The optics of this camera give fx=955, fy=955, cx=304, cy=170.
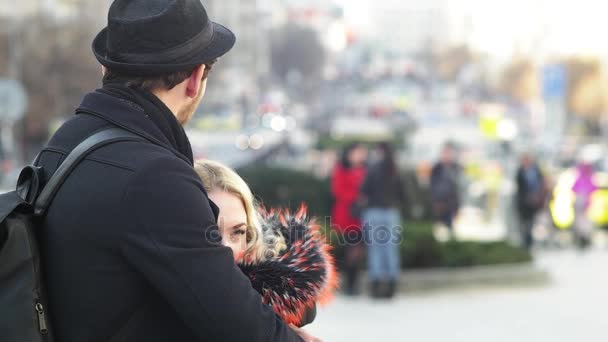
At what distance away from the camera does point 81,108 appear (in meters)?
2.13

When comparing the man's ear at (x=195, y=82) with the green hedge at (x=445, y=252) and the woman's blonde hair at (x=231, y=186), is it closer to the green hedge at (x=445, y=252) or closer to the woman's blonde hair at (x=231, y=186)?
the woman's blonde hair at (x=231, y=186)

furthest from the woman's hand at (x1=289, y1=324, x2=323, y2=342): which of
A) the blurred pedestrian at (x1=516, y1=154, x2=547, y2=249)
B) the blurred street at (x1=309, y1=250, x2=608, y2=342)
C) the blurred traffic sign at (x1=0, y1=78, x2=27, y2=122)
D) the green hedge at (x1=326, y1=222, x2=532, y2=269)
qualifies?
the blurred traffic sign at (x1=0, y1=78, x2=27, y2=122)

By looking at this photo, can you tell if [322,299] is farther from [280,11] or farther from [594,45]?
[280,11]

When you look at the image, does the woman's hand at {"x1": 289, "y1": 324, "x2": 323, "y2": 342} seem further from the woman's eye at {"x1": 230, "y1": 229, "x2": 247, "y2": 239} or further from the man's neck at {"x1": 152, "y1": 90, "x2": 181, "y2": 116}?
the man's neck at {"x1": 152, "y1": 90, "x2": 181, "y2": 116}

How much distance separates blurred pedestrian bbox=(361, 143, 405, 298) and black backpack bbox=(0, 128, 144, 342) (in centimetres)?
776

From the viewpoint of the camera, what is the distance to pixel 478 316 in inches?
357

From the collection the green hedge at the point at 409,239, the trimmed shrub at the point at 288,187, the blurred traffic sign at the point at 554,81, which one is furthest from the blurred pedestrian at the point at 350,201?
the blurred traffic sign at the point at 554,81

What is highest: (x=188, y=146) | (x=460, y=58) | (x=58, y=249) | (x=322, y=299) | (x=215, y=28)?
(x=215, y=28)

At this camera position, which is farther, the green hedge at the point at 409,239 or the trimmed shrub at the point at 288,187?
the trimmed shrub at the point at 288,187

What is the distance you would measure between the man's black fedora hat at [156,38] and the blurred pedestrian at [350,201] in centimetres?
784

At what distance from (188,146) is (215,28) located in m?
0.30

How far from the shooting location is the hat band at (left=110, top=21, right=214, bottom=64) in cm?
207

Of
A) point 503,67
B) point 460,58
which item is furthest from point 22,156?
point 460,58

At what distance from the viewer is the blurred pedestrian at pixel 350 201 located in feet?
33.1
